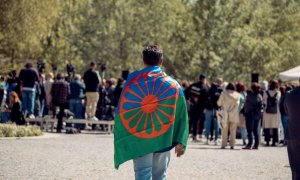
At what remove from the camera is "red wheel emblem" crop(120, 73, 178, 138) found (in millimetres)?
Answer: 9297

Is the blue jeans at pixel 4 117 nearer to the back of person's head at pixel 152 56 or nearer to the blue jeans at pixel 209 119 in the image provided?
the blue jeans at pixel 209 119

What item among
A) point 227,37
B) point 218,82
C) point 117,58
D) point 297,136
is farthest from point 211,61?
point 297,136

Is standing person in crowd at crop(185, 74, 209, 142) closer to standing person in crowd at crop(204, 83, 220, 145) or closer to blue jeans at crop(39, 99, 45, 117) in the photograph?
standing person in crowd at crop(204, 83, 220, 145)

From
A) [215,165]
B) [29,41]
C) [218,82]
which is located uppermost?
A: [29,41]

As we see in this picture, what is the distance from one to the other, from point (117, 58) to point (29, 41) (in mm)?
17683

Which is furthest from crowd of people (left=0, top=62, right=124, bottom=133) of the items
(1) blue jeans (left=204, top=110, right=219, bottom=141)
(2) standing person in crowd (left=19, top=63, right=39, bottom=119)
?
(1) blue jeans (left=204, top=110, right=219, bottom=141)

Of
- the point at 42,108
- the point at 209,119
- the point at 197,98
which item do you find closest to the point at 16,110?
the point at 197,98

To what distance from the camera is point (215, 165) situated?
59.4 feet

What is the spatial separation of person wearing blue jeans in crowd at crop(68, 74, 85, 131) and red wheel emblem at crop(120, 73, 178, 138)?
71.9 feet

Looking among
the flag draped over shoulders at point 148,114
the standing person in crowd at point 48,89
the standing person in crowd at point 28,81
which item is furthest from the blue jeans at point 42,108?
the flag draped over shoulders at point 148,114

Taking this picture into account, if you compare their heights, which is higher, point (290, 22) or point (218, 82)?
point (290, 22)

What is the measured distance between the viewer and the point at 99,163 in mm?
17312

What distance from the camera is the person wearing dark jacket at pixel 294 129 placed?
10109mm

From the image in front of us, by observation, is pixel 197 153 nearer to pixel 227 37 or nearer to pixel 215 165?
pixel 215 165
